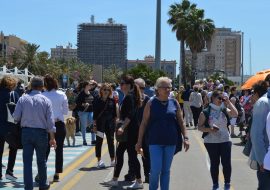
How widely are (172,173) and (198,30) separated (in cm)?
5135

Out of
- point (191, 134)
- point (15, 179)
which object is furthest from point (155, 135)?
point (191, 134)

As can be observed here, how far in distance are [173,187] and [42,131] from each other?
254 centimetres

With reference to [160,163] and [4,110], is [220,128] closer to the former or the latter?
[160,163]

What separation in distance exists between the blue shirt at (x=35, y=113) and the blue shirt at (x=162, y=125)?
175 cm

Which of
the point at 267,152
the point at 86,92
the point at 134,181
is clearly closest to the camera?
the point at 267,152

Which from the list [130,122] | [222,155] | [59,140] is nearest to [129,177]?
[130,122]

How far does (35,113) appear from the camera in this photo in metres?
8.48

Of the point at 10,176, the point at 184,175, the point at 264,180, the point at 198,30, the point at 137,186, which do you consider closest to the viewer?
the point at 264,180

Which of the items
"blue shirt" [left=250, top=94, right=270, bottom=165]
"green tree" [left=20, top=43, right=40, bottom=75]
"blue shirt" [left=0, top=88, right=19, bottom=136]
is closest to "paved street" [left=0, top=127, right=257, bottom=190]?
"blue shirt" [left=0, top=88, right=19, bottom=136]

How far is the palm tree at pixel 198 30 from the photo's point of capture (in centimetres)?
6128

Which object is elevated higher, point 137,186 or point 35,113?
point 35,113

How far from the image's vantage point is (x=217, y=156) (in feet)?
29.3

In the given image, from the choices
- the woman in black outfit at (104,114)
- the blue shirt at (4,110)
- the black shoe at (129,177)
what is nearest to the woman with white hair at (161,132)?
the black shoe at (129,177)

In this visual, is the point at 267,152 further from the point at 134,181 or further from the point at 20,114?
the point at 134,181
